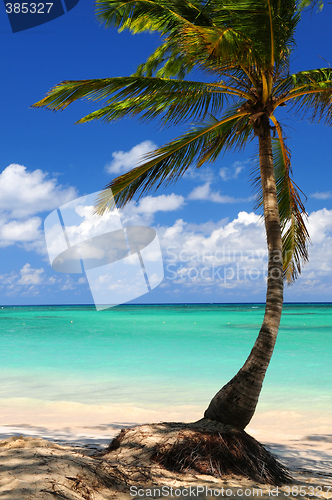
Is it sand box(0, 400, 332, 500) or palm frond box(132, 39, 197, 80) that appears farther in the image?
palm frond box(132, 39, 197, 80)

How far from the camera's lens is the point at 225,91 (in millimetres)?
5238

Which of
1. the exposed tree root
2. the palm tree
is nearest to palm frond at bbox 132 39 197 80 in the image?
the palm tree

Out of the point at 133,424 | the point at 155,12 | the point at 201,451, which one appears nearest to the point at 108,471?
the point at 201,451

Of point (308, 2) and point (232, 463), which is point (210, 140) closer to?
point (308, 2)

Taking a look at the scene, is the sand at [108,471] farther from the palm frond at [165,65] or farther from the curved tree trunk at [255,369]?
the palm frond at [165,65]

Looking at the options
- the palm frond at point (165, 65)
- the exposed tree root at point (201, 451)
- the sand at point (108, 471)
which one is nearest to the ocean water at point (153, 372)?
the sand at point (108, 471)

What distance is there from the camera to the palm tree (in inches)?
172

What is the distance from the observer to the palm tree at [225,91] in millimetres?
4359

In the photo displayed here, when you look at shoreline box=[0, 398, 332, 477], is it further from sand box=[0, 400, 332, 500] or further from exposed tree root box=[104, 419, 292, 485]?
exposed tree root box=[104, 419, 292, 485]

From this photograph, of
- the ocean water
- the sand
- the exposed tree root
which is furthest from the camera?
the ocean water

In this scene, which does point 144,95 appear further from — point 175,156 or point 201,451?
point 201,451

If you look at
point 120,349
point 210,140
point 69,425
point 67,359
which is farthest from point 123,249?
point 120,349

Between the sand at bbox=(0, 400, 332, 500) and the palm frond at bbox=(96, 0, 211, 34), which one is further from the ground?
the palm frond at bbox=(96, 0, 211, 34)

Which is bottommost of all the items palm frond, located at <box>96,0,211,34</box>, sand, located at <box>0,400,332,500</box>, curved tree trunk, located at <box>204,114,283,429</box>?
sand, located at <box>0,400,332,500</box>
